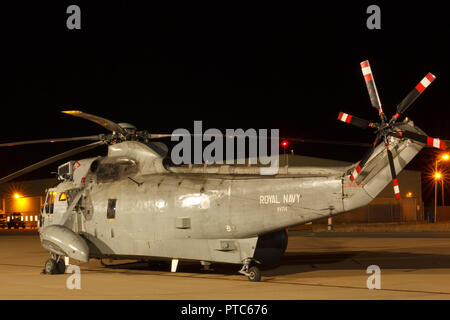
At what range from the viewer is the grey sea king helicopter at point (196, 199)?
1576 centimetres

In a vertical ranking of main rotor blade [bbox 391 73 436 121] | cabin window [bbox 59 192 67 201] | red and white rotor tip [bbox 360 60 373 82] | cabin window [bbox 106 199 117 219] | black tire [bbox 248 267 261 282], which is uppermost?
red and white rotor tip [bbox 360 60 373 82]

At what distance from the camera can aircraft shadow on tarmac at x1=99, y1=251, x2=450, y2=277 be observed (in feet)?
66.5

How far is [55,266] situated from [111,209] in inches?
109

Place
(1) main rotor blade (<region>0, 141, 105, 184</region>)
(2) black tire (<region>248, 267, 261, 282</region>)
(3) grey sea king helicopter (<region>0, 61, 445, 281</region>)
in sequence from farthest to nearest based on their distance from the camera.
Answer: (1) main rotor blade (<region>0, 141, 105, 184</region>), (2) black tire (<region>248, 267, 261, 282</region>), (3) grey sea king helicopter (<region>0, 61, 445, 281</region>)

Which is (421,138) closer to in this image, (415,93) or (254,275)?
(415,93)

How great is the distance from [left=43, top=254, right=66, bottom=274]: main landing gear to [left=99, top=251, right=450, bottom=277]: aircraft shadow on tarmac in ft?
7.91

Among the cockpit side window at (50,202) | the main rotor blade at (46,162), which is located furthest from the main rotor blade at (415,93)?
the cockpit side window at (50,202)

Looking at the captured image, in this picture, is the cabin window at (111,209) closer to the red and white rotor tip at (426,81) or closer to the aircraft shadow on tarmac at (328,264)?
the aircraft shadow on tarmac at (328,264)

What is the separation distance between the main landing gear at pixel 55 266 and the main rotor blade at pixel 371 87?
11.9 meters

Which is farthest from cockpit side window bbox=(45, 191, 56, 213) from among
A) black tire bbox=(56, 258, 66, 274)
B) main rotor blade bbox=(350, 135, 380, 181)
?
main rotor blade bbox=(350, 135, 380, 181)

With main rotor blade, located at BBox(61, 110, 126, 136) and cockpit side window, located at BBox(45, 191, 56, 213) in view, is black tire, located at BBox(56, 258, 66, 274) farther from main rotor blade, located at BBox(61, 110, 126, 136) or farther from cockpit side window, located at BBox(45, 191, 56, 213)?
main rotor blade, located at BBox(61, 110, 126, 136)

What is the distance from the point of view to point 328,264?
2203 cm
